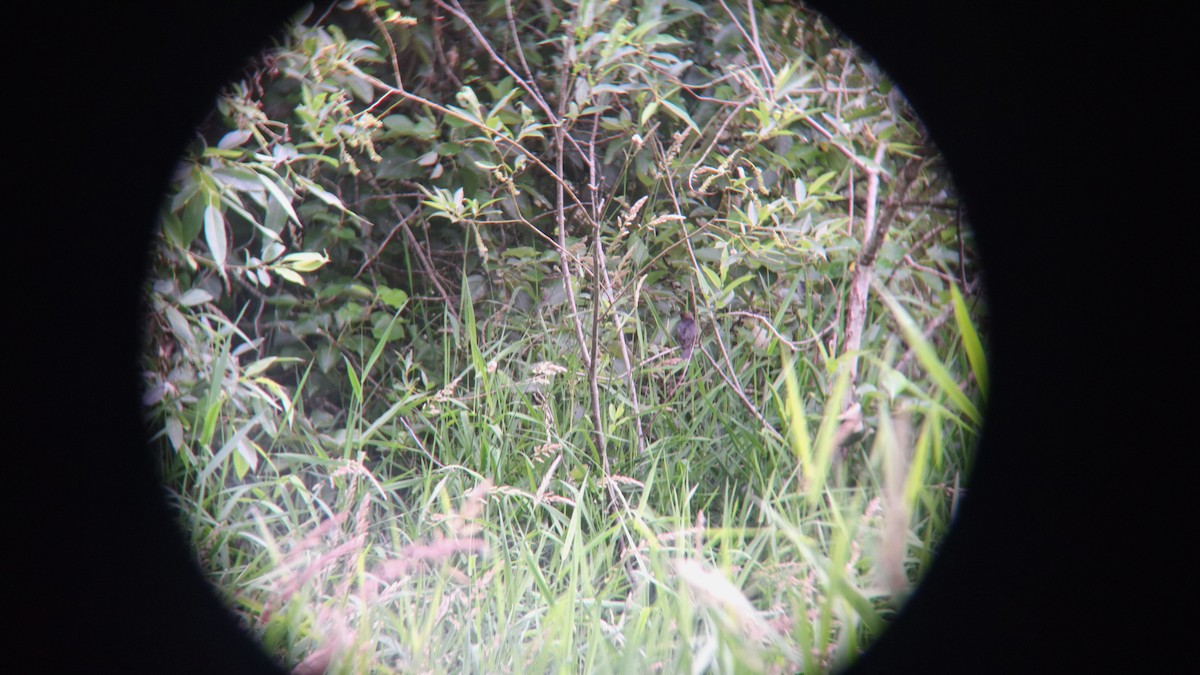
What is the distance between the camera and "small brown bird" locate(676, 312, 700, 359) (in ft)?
5.53

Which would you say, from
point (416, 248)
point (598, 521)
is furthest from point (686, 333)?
point (416, 248)

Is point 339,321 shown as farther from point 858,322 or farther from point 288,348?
point 858,322

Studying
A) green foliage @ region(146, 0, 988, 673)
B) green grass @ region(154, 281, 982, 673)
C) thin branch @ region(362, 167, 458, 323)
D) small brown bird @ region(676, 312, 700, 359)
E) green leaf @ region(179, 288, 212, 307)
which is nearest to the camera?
green grass @ region(154, 281, 982, 673)

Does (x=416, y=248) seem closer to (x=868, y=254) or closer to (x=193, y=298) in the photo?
(x=193, y=298)

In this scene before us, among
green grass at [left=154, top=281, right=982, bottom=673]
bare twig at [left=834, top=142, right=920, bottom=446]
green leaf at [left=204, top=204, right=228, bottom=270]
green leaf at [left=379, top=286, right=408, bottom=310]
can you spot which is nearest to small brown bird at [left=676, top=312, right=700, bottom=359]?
green grass at [left=154, top=281, right=982, bottom=673]

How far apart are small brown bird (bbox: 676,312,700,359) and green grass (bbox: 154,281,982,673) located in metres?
0.03

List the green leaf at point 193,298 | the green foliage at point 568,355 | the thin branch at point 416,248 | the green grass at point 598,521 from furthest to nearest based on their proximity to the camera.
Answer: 1. the thin branch at point 416,248
2. the green leaf at point 193,298
3. the green foliage at point 568,355
4. the green grass at point 598,521

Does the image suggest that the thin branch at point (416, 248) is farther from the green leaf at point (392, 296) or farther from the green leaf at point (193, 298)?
the green leaf at point (193, 298)

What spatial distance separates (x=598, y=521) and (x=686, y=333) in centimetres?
50

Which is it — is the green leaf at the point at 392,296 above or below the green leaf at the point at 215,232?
below

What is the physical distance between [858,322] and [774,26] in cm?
70

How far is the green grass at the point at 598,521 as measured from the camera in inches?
40.0

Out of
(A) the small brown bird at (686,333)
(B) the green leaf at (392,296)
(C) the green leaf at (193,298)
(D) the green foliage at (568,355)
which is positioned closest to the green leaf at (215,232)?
(D) the green foliage at (568,355)

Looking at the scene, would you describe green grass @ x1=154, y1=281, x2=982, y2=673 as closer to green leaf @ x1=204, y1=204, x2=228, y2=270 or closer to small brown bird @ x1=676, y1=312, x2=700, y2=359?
small brown bird @ x1=676, y1=312, x2=700, y2=359
